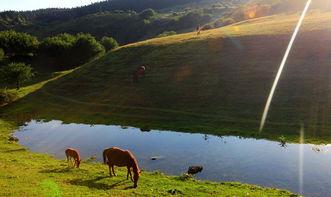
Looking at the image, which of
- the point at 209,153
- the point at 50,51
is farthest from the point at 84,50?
the point at 209,153

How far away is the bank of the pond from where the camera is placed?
23056 mm

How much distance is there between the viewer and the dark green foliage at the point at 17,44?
128 metres


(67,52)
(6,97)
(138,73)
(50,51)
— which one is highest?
(50,51)

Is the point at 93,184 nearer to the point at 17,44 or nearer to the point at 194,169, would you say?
the point at 194,169

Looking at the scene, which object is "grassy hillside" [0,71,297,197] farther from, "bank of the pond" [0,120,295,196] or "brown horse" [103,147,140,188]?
"brown horse" [103,147,140,188]

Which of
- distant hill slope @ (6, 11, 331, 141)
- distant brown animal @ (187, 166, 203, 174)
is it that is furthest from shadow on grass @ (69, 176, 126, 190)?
distant hill slope @ (6, 11, 331, 141)

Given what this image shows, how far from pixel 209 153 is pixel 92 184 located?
16.3m

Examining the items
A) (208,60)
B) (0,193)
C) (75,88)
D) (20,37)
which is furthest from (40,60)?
(0,193)

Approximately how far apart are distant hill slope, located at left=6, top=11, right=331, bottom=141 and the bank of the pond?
61.8 feet

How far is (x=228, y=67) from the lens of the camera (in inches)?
2704

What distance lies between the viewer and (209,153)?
37031mm

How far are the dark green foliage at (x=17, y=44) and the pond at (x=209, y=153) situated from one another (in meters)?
87.8

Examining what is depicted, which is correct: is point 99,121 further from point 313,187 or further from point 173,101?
point 313,187

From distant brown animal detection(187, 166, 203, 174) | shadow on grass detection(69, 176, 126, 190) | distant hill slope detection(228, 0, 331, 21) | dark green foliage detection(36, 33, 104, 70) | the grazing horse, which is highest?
distant hill slope detection(228, 0, 331, 21)
